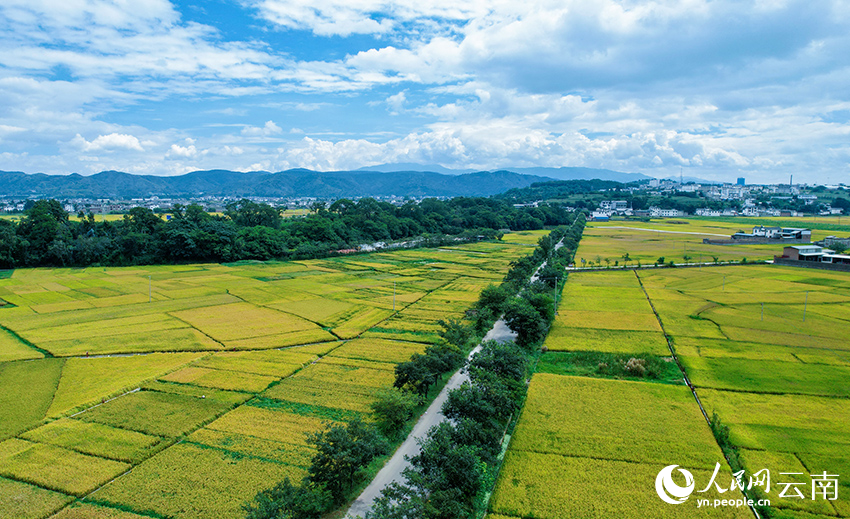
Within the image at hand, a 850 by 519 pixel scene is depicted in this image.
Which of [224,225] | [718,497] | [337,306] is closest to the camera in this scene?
[718,497]

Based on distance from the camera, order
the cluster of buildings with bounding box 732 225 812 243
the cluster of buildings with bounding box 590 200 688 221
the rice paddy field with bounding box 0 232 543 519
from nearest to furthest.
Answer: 1. the rice paddy field with bounding box 0 232 543 519
2. the cluster of buildings with bounding box 732 225 812 243
3. the cluster of buildings with bounding box 590 200 688 221

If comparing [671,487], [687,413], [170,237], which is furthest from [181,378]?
[170,237]

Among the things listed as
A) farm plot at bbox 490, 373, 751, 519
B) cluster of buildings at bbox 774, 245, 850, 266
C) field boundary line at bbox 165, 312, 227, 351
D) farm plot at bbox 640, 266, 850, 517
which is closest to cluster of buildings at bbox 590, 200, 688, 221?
cluster of buildings at bbox 774, 245, 850, 266

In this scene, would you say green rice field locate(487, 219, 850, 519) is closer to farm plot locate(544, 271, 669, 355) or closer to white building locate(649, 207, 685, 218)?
farm plot locate(544, 271, 669, 355)

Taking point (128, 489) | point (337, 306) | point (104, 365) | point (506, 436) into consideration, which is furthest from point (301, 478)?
point (337, 306)

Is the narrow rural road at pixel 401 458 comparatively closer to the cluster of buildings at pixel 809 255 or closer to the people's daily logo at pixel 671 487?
the people's daily logo at pixel 671 487

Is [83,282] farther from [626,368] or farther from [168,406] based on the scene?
[626,368]
